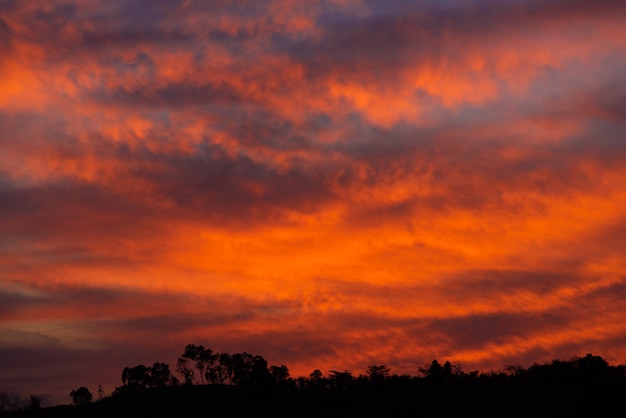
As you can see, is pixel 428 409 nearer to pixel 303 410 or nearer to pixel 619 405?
pixel 303 410

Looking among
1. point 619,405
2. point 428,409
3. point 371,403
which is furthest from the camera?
point 371,403

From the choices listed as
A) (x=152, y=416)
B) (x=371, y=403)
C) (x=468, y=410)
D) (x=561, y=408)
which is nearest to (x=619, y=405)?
(x=561, y=408)

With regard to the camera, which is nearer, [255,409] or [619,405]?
[619,405]

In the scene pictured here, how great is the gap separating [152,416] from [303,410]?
37720 mm

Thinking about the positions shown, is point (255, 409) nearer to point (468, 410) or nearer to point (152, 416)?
point (152, 416)

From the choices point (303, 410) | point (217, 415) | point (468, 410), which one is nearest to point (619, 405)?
point (468, 410)

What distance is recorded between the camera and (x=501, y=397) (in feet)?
607

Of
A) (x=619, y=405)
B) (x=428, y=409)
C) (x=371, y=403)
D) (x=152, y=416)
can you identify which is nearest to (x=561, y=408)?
(x=619, y=405)

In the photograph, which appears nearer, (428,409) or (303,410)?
(428,409)

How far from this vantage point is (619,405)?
148 meters

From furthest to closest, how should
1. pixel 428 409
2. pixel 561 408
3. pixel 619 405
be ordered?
pixel 428 409 < pixel 561 408 < pixel 619 405

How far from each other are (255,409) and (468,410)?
53.8 meters

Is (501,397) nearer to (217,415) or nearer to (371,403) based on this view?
(371,403)

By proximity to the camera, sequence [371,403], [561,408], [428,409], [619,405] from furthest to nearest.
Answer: [371,403], [428,409], [561,408], [619,405]
